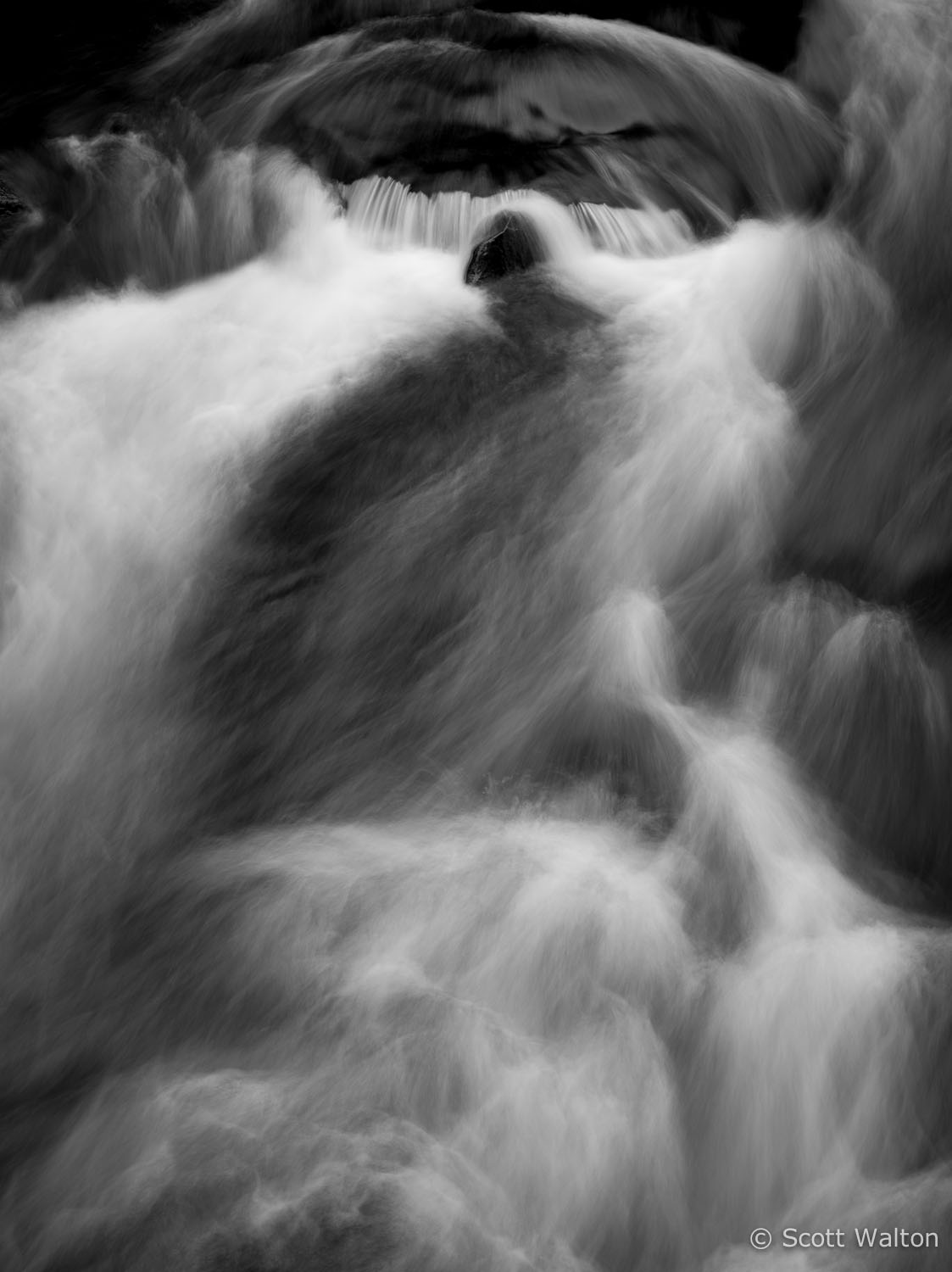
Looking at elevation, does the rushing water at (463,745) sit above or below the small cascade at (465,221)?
below

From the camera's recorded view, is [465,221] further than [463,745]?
Yes

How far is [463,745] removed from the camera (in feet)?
14.6

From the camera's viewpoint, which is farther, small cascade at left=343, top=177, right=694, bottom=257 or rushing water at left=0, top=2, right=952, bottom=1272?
small cascade at left=343, top=177, right=694, bottom=257

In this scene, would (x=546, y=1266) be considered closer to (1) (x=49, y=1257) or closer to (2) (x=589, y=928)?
(2) (x=589, y=928)

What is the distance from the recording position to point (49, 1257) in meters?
3.28

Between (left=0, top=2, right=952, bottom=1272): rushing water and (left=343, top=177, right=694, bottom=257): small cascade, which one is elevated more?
(left=343, top=177, right=694, bottom=257): small cascade

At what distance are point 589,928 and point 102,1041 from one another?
1454 millimetres

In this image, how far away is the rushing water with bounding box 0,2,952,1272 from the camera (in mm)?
3379

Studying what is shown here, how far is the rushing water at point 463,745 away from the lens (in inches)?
133

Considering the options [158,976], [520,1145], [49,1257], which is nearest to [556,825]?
[520,1145]

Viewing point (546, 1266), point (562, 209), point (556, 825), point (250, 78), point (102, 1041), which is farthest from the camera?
point (250, 78)

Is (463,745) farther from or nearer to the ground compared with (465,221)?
nearer to the ground

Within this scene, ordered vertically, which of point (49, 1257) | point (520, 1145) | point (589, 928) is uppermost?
point (589, 928)

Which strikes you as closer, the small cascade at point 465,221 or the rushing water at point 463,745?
the rushing water at point 463,745
